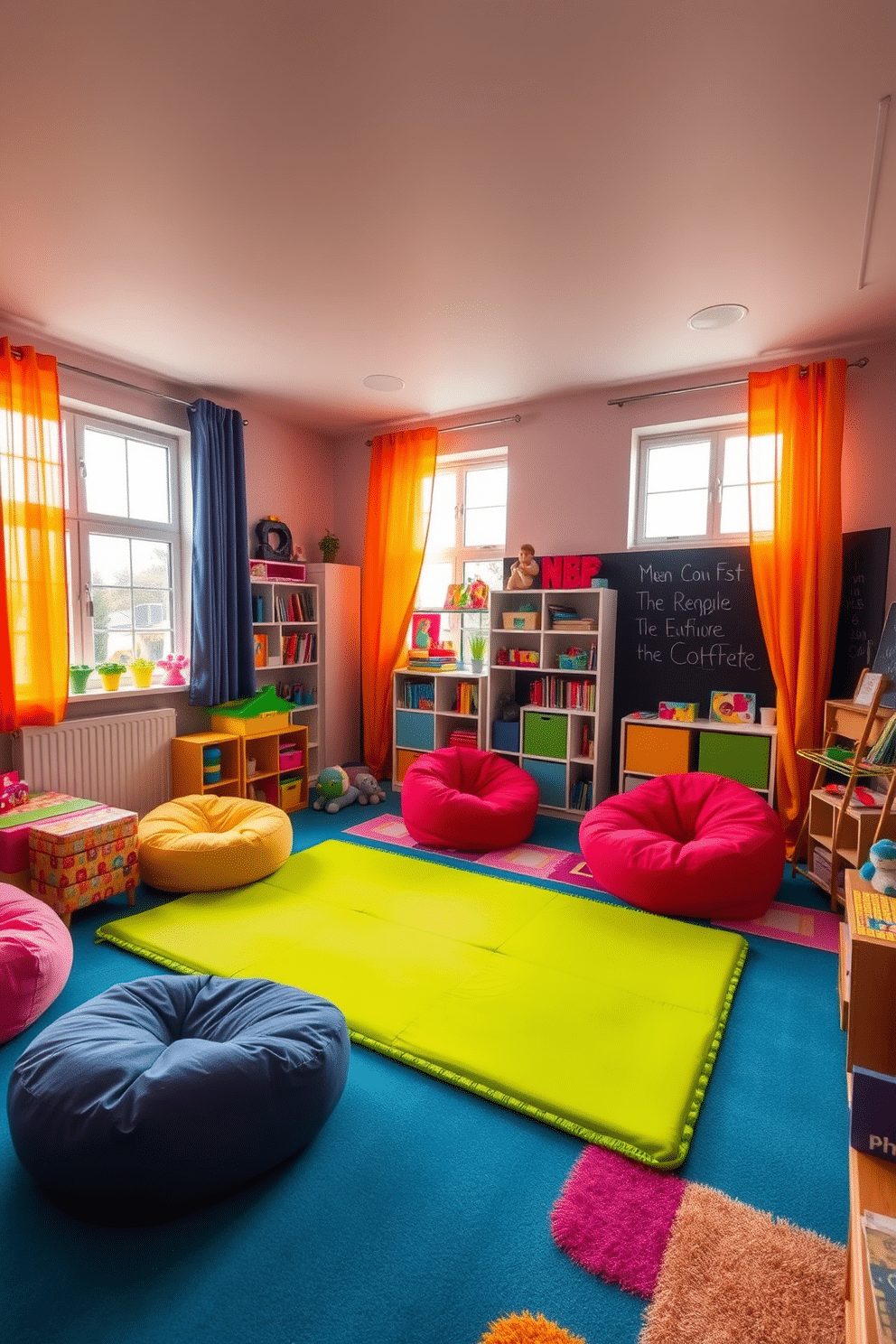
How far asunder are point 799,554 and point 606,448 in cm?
140

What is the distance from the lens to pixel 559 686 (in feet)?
14.8

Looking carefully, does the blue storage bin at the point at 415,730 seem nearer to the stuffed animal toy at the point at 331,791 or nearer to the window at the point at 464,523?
the stuffed animal toy at the point at 331,791

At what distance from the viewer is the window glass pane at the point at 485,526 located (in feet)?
16.4

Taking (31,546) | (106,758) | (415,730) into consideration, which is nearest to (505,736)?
(415,730)

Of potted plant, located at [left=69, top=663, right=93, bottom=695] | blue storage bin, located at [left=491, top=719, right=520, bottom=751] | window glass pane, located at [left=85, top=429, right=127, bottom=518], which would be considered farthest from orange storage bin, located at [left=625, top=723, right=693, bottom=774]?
window glass pane, located at [left=85, top=429, right=127, bottom=518]

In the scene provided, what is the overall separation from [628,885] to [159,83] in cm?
327

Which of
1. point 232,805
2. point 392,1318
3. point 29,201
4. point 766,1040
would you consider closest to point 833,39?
point 29,201

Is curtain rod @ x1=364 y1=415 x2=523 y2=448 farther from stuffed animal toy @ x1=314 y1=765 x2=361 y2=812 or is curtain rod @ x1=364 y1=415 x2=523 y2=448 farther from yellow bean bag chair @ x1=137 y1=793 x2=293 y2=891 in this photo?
yellow bean bag chair @ x1=137 y1=793 x2=293 y2=891

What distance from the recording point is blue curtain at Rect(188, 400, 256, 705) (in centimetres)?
425

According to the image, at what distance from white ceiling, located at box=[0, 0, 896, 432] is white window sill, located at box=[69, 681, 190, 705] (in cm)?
192

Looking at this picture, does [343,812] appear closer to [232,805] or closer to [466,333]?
[232,805]

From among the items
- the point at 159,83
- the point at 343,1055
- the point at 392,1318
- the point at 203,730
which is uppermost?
the point at 159,83

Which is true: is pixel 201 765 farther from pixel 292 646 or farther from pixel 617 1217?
pixel 617 1217

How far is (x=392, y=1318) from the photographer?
1.31 meters
